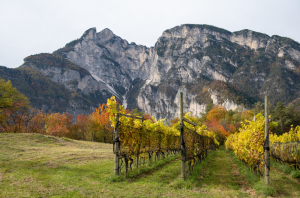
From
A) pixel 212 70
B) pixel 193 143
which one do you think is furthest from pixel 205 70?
pixel 193 143

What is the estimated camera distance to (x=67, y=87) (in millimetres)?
145250

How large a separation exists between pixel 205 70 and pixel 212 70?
584 cm

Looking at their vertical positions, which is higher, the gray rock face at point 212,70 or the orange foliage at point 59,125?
the gray rock face at point 212,70

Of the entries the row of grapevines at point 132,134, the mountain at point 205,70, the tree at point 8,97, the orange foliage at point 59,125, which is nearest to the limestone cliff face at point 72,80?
the mountain at point 205,70

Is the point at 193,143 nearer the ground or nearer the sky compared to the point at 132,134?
nearer the ground

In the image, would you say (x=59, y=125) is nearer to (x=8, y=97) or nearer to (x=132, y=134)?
(x=8, y=97)

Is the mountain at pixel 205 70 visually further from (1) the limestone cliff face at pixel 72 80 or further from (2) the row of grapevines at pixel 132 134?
(2) the row of grapevines at pixel 132 134

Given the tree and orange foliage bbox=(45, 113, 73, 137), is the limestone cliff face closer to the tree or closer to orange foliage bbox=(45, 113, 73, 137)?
orange foliage bbox=(45, 113, 73, 137)

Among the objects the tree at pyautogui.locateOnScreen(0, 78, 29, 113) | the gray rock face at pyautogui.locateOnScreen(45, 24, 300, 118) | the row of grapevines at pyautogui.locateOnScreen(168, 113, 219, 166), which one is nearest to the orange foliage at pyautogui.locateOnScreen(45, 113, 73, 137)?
the tree at pyautogui.locateOnScreen(0, 78, 29, 113)

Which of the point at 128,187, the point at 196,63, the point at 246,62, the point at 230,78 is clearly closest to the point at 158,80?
the point at 196,63

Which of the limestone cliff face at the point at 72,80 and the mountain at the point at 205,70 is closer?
the mountain at the point at 205,70

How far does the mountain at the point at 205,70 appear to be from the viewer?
12094 centimetres

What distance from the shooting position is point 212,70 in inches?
5694

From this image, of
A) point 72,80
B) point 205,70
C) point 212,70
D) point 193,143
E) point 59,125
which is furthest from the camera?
point 72,80
